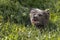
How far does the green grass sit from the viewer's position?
8164 mm

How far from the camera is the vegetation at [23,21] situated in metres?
8.38

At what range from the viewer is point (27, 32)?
884 cm

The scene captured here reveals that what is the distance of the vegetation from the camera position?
8.38 m

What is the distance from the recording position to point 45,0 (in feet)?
39.1

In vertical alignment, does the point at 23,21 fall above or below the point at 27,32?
above

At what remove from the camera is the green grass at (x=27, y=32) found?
8164 millimetres

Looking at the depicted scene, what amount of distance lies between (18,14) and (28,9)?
1.56ft

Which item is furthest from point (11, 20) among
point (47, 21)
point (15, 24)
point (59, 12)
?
point (59, 12)

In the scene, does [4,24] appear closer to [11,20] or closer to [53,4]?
[11,20]

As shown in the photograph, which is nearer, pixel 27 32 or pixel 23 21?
pixel 27 32

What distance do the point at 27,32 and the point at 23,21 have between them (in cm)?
157

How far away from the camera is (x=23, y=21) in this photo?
10375mm

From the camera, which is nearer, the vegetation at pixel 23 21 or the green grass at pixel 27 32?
the green grass at pixel 27 32

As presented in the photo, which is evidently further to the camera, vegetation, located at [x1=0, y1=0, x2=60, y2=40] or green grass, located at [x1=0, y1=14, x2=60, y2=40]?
vegetation, located at [x1=0, y1=0, x2=60, y2=40]
